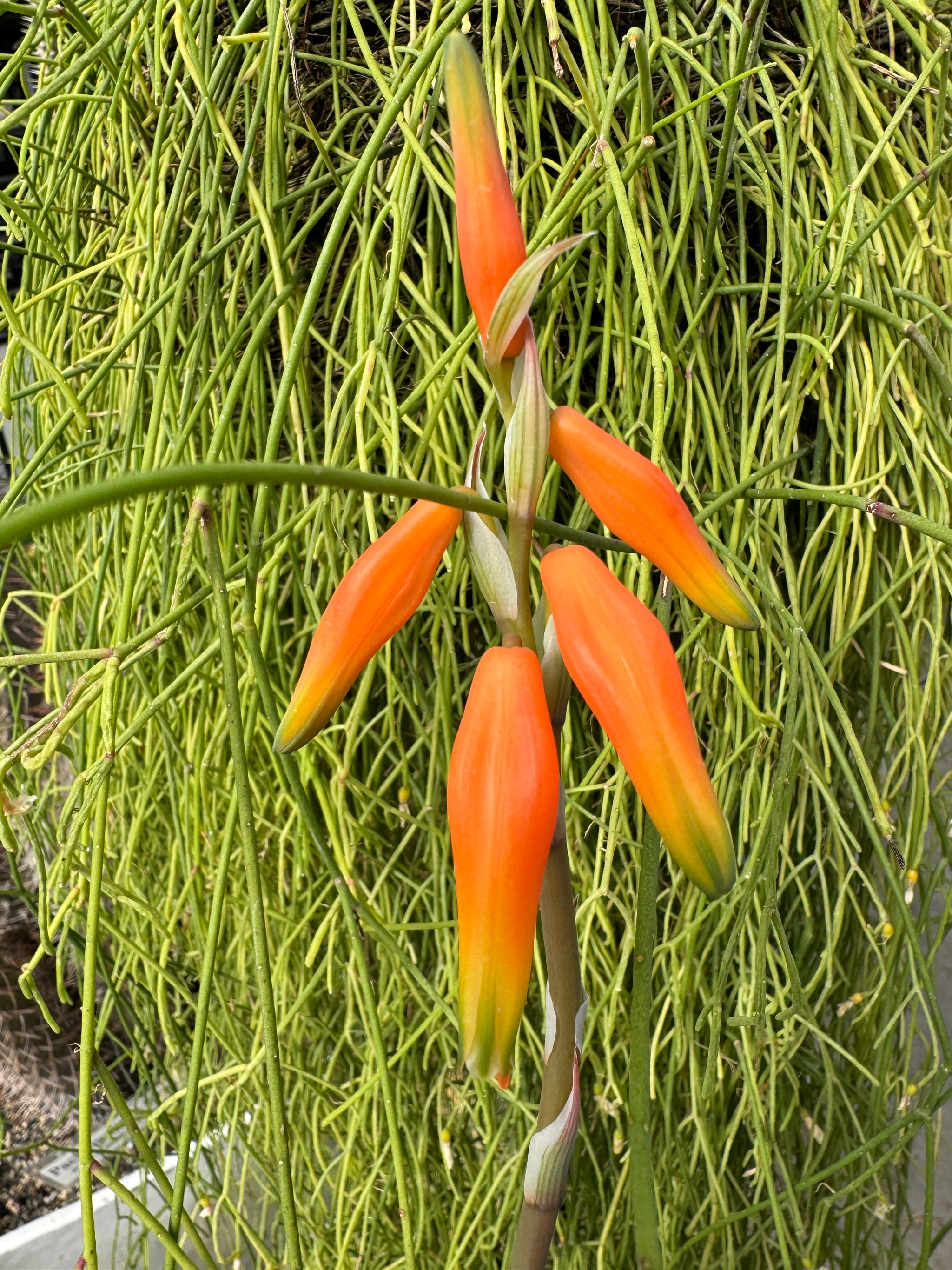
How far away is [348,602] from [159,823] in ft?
1.23

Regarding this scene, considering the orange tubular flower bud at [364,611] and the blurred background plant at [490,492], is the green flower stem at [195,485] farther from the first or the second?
the blurred background plant at [490,492]

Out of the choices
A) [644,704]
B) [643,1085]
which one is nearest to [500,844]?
[644,704]

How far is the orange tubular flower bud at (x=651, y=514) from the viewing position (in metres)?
0.20

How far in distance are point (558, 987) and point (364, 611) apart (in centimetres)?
11

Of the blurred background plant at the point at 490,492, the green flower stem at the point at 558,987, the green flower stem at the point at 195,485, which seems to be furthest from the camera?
the blurred background plant at the point at 490,492

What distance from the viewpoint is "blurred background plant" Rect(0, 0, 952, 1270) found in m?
0.34

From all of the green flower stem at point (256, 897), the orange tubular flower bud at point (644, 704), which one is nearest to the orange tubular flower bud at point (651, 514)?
the orange tubular flower bud at point (644, 704)

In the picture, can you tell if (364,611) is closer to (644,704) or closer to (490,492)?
(644,704)

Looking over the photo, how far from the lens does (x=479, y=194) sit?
201 millimetres

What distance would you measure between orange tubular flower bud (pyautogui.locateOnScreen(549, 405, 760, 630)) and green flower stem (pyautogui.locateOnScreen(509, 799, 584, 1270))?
6 cm

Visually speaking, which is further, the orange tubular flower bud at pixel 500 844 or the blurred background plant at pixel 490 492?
the blurred background plant at pixel 490 492

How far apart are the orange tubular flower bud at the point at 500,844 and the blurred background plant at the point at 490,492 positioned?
13 centimetres

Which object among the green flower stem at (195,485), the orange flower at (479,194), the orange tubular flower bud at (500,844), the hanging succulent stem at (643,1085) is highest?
the orange flower at (479,194)

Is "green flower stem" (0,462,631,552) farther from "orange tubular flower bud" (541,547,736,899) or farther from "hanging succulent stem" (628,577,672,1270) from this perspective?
"hanging succulent stem" (628,577,672,1270)
